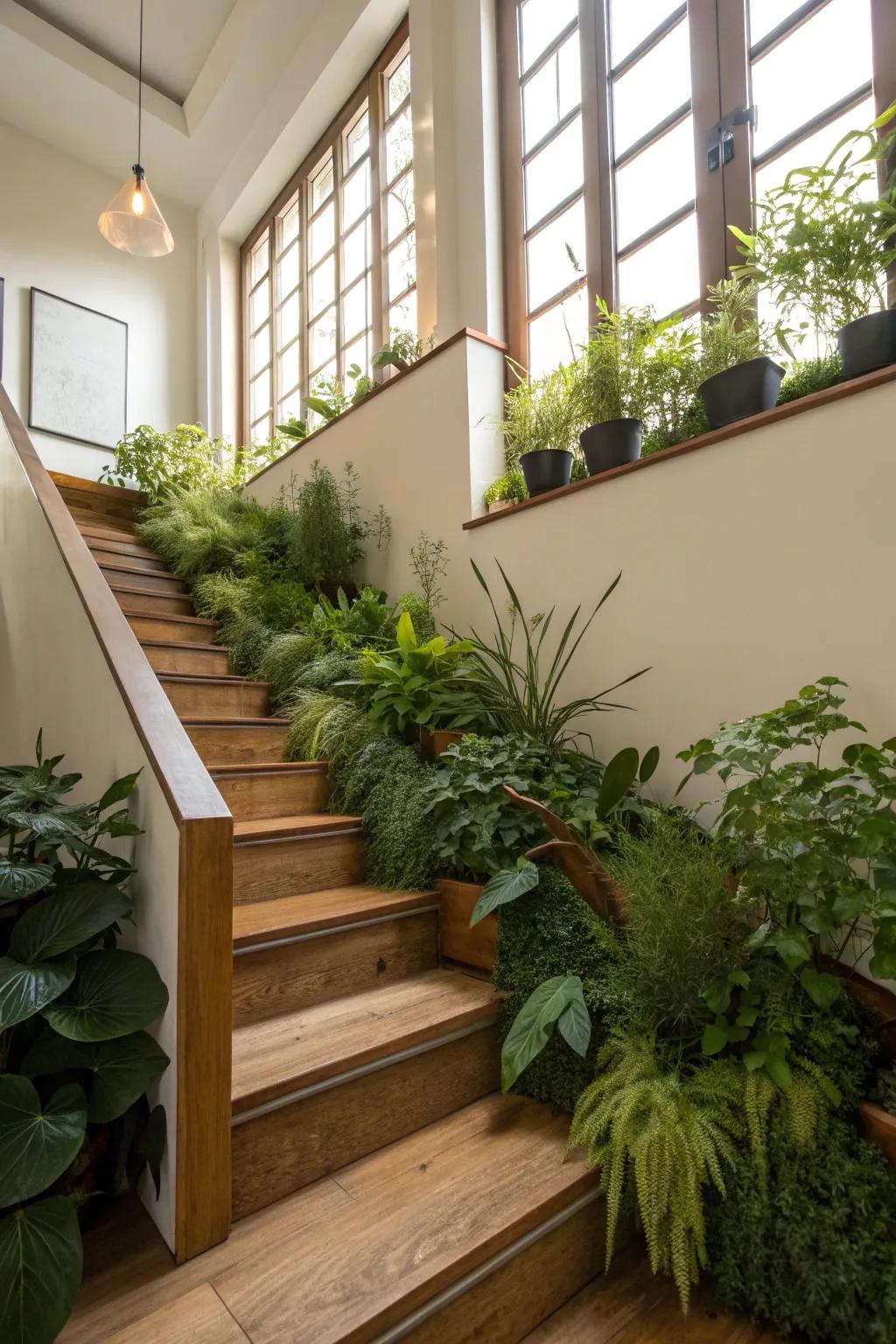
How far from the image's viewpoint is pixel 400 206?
4578mm

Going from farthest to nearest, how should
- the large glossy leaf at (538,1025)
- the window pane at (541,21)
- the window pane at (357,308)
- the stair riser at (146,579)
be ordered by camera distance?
the window pane at (357,308), the stair riser at (146,579), the window pane at (541,21), the large glossy leaf at (538,1025)

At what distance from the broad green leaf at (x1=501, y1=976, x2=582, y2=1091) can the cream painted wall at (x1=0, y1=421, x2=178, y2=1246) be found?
2.15 feet

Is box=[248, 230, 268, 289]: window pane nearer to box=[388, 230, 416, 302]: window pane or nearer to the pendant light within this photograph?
the pendant light

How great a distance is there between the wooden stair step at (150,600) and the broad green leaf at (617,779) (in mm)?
2498

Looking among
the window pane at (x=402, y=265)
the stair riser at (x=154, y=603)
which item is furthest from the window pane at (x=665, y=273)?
the stair riser at (x=154, y=603)

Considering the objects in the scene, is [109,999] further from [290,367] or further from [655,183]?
[290,367]

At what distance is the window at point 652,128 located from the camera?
7.93 feet

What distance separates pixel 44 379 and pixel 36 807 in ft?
17.2

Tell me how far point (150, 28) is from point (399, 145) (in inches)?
97.8

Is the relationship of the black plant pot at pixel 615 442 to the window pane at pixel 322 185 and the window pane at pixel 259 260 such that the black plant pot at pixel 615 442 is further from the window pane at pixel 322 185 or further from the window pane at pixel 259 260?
the window pane at pixel 259 260

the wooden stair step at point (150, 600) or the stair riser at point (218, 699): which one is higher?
the wooden stair step at point (150, 600)

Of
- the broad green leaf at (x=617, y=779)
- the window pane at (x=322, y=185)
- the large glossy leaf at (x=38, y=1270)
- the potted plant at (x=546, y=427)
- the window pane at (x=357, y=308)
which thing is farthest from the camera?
the window pane at (x=322, y=185)

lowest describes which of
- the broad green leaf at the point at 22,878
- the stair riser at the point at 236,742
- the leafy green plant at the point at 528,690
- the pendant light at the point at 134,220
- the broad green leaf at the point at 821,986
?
the broad green leaf at the point at 821,986

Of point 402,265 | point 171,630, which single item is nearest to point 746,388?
point 171,630
